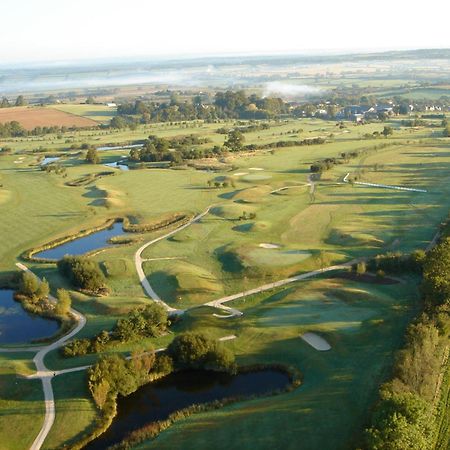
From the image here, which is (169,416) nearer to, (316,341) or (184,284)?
(316,341)

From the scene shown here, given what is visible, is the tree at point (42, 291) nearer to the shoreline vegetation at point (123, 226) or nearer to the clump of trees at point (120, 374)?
the shoreline vegetation at point (123, 226)

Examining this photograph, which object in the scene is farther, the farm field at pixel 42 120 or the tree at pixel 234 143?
the farm field at pixel 42 120

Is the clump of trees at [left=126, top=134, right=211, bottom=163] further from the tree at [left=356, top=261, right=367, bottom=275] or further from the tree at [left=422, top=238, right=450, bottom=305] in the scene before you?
the tree at [left=422, top=238, right=450, bottom=305]

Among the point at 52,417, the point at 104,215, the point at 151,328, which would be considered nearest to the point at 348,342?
the point at 151,328

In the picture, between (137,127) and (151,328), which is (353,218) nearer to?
(151,328)

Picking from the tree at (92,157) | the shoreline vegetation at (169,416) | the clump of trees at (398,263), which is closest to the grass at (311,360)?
the shoreline vegetation at (169,416)

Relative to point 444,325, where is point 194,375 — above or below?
below
